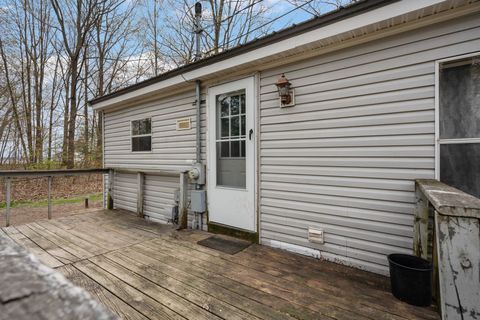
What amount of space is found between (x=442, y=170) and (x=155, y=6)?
11.9m

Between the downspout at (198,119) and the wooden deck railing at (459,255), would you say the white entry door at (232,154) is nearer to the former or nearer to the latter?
the downspout at (198,119)

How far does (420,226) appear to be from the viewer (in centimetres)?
220

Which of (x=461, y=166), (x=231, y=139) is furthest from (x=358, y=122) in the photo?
(x=231, y=139)

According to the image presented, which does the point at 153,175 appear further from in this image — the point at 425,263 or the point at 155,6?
the point at 155,6

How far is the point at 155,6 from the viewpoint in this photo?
10516mm

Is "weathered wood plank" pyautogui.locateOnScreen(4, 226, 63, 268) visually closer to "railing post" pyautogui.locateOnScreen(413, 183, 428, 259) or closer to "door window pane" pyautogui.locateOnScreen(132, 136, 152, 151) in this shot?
"door window pane" pyautogui.locateOnScreen(132, 136, 152, 151)

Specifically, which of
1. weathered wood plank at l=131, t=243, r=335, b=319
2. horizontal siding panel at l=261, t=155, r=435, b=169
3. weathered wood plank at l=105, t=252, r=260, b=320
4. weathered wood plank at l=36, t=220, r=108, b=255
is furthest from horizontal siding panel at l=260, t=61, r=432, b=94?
weathered wood plank at l=36, t=220, r=108, b=255

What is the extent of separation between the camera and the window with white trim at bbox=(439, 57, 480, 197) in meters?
2.07

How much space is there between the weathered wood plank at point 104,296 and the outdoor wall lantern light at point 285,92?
8.47 ft

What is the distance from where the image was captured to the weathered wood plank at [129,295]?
73.6 inches

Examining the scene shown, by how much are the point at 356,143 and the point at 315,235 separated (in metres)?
1.13

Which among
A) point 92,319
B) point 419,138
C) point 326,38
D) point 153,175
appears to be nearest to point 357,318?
point 419,138

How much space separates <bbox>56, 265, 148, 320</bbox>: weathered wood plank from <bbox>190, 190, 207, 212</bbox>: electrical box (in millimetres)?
1709

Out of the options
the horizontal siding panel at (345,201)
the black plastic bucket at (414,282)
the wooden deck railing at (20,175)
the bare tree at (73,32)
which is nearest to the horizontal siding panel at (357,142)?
the horizontal siding panel at (345,201)
